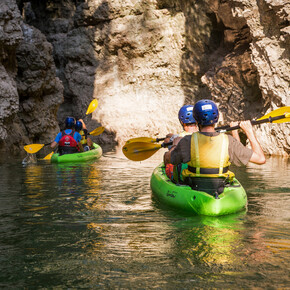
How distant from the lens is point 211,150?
4.35 metres

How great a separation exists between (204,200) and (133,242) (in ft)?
3.73

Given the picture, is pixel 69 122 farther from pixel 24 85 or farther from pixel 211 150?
pixel 211 150

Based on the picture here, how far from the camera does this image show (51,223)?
4273mm

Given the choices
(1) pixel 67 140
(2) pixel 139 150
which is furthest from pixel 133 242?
(1) pixel 67 140

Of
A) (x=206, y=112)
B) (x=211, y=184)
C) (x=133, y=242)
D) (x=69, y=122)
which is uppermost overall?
(x=69, y=122)

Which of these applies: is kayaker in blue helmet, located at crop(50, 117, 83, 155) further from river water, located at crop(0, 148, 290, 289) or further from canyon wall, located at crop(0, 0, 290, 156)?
river water, located at crop(0, 148, 290, 289)

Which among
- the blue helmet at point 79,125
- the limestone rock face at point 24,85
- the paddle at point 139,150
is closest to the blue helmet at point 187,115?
the paddle at point 139,150

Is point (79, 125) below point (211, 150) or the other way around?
the other way around

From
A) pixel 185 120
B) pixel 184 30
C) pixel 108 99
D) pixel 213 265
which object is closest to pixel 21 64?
pixel 108 99

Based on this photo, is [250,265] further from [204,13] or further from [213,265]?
[204,13]

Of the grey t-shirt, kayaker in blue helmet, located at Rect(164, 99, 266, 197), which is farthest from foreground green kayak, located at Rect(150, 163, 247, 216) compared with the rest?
the grey t-shirt

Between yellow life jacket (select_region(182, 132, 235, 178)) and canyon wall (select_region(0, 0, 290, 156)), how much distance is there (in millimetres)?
8493

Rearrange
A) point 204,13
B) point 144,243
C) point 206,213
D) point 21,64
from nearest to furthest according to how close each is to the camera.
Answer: point 144,243
point 206,213
point 21,64
point 204,13

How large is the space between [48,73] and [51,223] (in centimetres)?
1400
